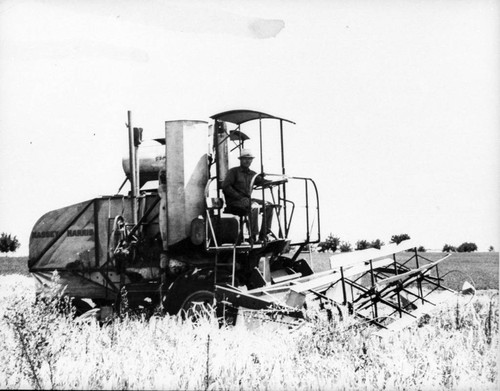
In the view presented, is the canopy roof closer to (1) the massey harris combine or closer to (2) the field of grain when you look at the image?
(1) the massey harris combine

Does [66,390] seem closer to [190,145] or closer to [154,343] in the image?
[154,343]

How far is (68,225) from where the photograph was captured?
38.4ft

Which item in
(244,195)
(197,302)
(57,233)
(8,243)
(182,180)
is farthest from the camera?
(8,243)

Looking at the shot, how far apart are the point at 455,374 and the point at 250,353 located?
237 centimetres

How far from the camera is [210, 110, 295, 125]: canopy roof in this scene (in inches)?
392

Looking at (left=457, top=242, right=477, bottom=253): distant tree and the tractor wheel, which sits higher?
the tractor wheel

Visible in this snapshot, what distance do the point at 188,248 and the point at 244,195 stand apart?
4.88 ft

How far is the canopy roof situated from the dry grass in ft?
12.5

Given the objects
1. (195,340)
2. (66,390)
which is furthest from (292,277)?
(66,390)

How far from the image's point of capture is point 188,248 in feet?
34.4

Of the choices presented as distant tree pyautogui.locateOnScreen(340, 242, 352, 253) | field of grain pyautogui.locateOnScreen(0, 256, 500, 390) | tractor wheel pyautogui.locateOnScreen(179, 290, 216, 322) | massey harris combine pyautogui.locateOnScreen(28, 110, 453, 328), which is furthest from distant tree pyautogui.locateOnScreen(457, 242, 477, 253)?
field of grain pyautogui.locateOnScreen(0, 256, 500, 390)

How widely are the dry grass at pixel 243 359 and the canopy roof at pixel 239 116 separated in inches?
151

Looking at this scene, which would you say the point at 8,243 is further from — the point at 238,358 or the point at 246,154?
the point at 238,358

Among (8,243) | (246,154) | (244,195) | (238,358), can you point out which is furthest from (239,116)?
(8,243)
